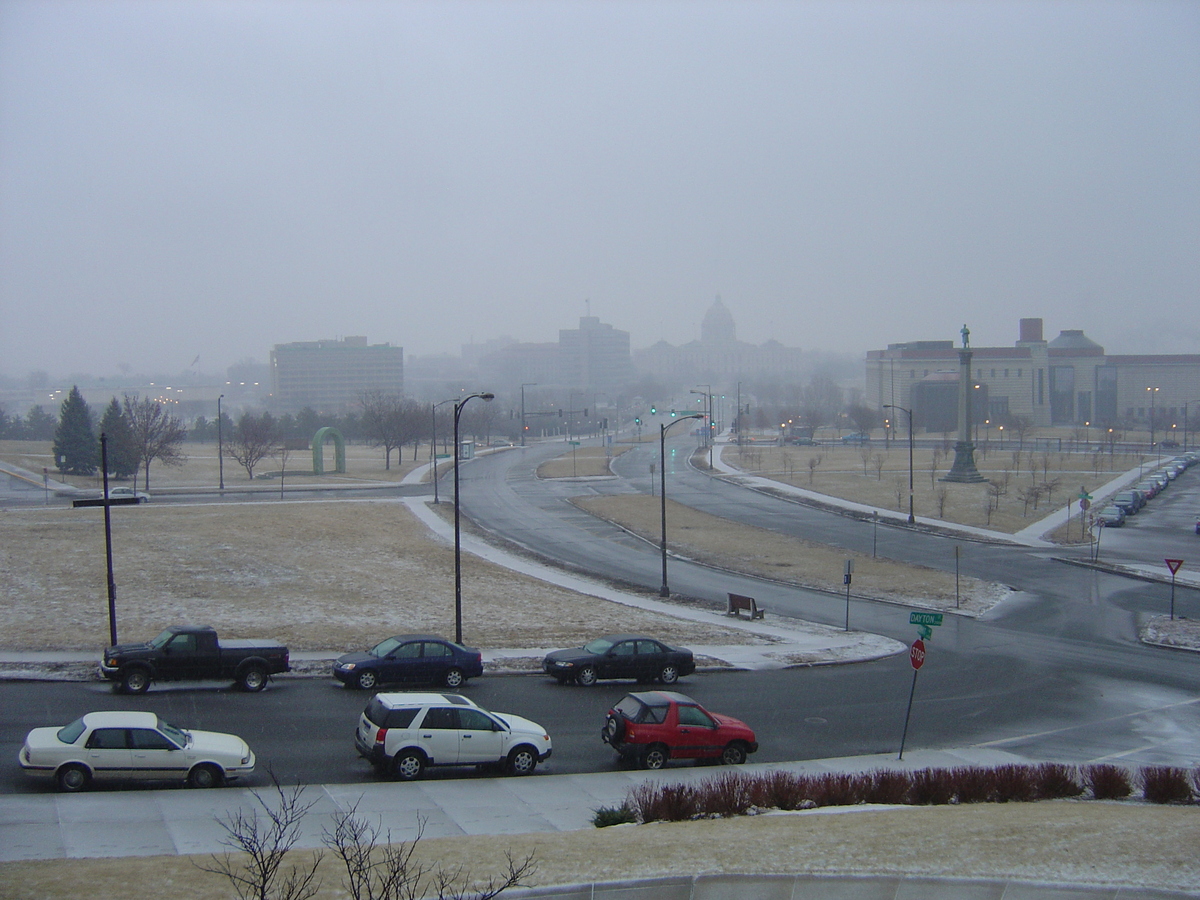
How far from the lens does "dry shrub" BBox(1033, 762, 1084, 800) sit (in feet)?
43.1

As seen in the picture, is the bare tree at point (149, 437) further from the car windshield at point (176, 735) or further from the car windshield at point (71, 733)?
the car windshield at point (176, 735)

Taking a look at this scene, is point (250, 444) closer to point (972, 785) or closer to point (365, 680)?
point (365, 680)

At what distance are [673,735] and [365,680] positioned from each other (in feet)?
22.1

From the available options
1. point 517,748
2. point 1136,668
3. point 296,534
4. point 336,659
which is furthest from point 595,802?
point 296,534

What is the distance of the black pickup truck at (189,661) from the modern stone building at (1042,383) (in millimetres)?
130311

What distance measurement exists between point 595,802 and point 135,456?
56.2m

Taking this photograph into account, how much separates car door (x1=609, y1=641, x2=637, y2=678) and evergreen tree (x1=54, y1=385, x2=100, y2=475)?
55.9 meters

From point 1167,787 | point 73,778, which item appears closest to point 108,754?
point 73,778

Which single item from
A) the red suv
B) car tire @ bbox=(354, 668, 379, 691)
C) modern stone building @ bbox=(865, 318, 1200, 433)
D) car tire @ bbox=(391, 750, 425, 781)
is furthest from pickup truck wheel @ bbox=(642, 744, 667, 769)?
modern stone building @ bbox=(865, 318, 1200, 433)

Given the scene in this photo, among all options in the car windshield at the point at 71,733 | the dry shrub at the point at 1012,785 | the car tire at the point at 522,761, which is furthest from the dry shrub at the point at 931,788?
the car windshield at the point at 71,733

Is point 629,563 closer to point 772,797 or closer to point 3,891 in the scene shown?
point 772,797

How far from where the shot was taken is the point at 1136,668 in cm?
2295

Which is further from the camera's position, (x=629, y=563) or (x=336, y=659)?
(x=629, y=563)

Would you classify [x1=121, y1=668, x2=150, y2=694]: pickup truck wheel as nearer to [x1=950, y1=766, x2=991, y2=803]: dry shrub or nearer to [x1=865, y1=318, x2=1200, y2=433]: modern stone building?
[x1=950, y1=766, x2=991, y2=803]: dry shrub
